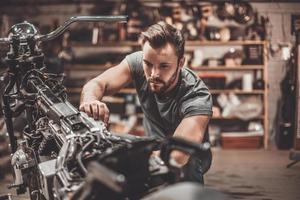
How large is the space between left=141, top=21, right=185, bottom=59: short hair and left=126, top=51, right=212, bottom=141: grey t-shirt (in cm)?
23

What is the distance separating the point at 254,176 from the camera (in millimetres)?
5707

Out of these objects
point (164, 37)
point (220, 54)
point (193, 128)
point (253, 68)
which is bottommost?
point (253, 68)

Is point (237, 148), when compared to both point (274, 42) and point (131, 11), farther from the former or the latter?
point (131, 11)

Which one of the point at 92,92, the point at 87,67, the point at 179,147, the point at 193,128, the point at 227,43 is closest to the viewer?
the point at 179,147

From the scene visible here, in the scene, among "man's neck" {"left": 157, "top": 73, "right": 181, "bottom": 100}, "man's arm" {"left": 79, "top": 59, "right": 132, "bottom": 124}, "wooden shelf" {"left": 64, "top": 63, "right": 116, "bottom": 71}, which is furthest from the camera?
"wooden shelf" {"left": 64, "top": 63, "right": 116, "bottom": 71}

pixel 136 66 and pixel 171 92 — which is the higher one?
pixel 136 66

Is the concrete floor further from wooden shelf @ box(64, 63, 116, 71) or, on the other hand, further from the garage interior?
wooden shelf @ box(64, 63, 116, 71)

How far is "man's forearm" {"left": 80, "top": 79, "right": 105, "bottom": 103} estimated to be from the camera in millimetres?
2088

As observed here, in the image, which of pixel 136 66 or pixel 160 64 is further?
pixel 136 66

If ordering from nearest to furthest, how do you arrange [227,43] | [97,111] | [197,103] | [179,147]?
[179,147], [97,111], [197,103], [227,43]

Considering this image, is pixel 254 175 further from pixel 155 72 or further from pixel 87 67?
pixel 155 72

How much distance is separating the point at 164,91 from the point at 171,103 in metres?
0.10

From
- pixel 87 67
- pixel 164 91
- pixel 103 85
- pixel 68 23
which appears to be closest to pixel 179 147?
pixel 164 91

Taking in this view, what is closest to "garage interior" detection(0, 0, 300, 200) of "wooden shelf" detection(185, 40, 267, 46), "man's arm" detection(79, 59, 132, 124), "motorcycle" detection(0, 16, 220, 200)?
"wooden shelf" detection(185, 40, 267, 46)
